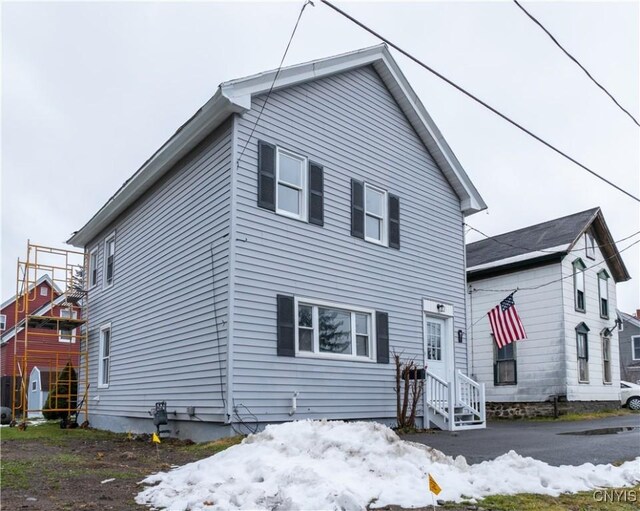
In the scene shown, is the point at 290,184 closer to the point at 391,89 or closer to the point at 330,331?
the point at 330,331

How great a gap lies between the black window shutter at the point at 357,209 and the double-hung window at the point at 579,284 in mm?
9484

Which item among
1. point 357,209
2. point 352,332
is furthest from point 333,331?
point 357,209

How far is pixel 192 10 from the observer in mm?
9836

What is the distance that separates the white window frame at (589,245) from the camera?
67.1 ft

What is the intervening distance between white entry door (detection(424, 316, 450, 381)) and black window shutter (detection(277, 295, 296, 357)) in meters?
4.23

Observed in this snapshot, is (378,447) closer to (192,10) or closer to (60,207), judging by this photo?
(192,10)

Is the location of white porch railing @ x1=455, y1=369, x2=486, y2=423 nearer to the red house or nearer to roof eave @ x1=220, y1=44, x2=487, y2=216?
roof eave @ x1=220, y1=44, x2=487, y2=216

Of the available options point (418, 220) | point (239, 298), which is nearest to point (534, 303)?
point (418, 220)

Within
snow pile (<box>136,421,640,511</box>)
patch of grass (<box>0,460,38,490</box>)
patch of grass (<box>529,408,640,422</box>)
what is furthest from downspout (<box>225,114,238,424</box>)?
patch of grass (<box>529,408,640,422</box>)

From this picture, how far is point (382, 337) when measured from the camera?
13070 millimetres

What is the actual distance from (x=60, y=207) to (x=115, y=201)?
53.9ft

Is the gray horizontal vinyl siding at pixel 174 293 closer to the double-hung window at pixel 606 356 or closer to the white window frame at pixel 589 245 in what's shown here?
the white window frame at pixel 589 245

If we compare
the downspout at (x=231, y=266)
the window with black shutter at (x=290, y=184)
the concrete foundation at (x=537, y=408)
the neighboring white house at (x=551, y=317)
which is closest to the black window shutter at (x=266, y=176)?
the window with black shutter at (x=290, y=184)

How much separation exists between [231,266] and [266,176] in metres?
1.91
